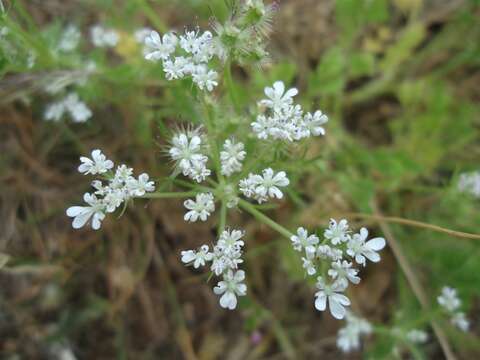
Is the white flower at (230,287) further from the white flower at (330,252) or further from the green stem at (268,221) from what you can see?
the white flower at (330,252)

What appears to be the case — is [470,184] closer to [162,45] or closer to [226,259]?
[226,259]

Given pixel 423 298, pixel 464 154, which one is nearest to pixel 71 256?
pixel 423 298

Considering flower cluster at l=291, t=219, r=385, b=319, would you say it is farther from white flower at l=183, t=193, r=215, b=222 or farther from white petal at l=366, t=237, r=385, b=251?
white flower at l=183, t=193, r=215, b=222

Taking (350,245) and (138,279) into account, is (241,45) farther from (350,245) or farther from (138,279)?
(138,279)

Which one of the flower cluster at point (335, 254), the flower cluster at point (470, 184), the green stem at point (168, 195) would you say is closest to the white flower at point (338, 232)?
the flower cluster at point (335, 254)

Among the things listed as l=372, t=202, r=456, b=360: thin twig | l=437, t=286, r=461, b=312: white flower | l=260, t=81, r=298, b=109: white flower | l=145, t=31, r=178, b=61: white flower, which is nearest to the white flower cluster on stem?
l=145, t=31, r=178, b=61: white flower
